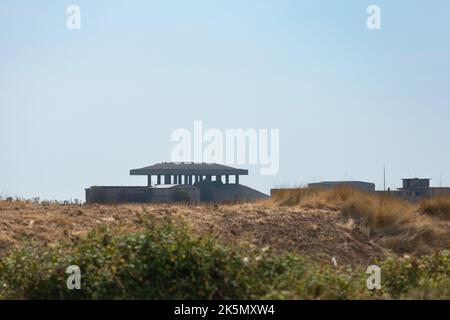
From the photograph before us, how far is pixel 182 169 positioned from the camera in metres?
73.0

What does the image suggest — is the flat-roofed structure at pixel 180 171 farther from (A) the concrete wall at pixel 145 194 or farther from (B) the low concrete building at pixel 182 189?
(A) the concrete wall at pixel 145 194

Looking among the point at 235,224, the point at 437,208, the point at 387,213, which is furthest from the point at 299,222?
the point at 437,208

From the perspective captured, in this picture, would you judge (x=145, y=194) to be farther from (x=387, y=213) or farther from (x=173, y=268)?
(x=173, y=268)

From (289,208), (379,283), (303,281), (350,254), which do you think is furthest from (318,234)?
(303,281)

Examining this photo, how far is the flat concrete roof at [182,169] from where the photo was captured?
7219 centimetres

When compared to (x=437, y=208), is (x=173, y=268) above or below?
below

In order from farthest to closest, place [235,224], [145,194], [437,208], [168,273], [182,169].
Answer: [182,169]
[145,194]
[437,208]
[235,224]
[168,273]

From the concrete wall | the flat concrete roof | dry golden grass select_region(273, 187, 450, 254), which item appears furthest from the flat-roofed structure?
dry golden grass select_region(273, 187, 450, 254)

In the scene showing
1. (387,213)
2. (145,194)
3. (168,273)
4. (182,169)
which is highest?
(182,169)

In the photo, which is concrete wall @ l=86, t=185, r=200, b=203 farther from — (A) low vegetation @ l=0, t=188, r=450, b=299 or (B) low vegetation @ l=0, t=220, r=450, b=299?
(B) low vegetation @ l=0, t=220, r=450, b=299

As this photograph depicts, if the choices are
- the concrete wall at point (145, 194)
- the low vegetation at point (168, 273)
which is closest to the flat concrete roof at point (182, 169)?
the concrete wall at point (145, 194)

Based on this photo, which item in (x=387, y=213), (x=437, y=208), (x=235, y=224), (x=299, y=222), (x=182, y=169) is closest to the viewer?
(x=235, y=224)

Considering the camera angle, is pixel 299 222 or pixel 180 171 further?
pixel 180 171
